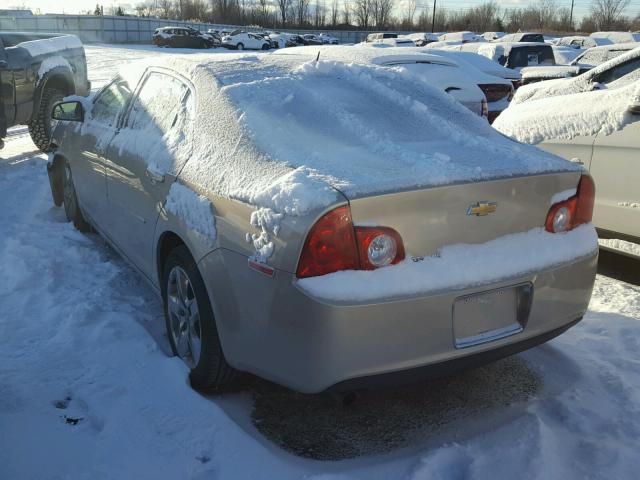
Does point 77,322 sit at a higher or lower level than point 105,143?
lower

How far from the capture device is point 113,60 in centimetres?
2784

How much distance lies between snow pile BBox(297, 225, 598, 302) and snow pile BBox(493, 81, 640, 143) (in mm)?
2300

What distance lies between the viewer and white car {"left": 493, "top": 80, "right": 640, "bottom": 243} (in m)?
4.47

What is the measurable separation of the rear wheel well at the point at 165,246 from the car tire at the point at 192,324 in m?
0.07

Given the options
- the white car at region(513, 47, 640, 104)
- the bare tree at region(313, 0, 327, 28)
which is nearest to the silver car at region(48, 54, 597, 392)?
the white car at region(513, 47, 640, 104)

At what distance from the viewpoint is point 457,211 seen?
2.45 meters

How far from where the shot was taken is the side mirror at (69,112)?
477 centimetres

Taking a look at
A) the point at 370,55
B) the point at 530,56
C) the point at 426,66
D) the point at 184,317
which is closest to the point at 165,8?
the point at 530,56

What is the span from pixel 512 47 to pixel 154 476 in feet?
55.7

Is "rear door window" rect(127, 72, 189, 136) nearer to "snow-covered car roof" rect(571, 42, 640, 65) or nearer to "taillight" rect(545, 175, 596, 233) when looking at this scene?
"taillight" rect(545, 175, 596, 233)

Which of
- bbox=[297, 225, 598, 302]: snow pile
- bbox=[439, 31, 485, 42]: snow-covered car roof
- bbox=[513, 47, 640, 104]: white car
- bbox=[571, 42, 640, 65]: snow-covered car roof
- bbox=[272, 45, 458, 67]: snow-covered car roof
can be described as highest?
bbox=[439, 31, 485, 42]: snow-covered car roof

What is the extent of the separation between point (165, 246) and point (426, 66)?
5.82 meters

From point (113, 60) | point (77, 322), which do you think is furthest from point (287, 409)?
point (113, 60)

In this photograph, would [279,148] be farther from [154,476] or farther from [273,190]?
[154,476]
